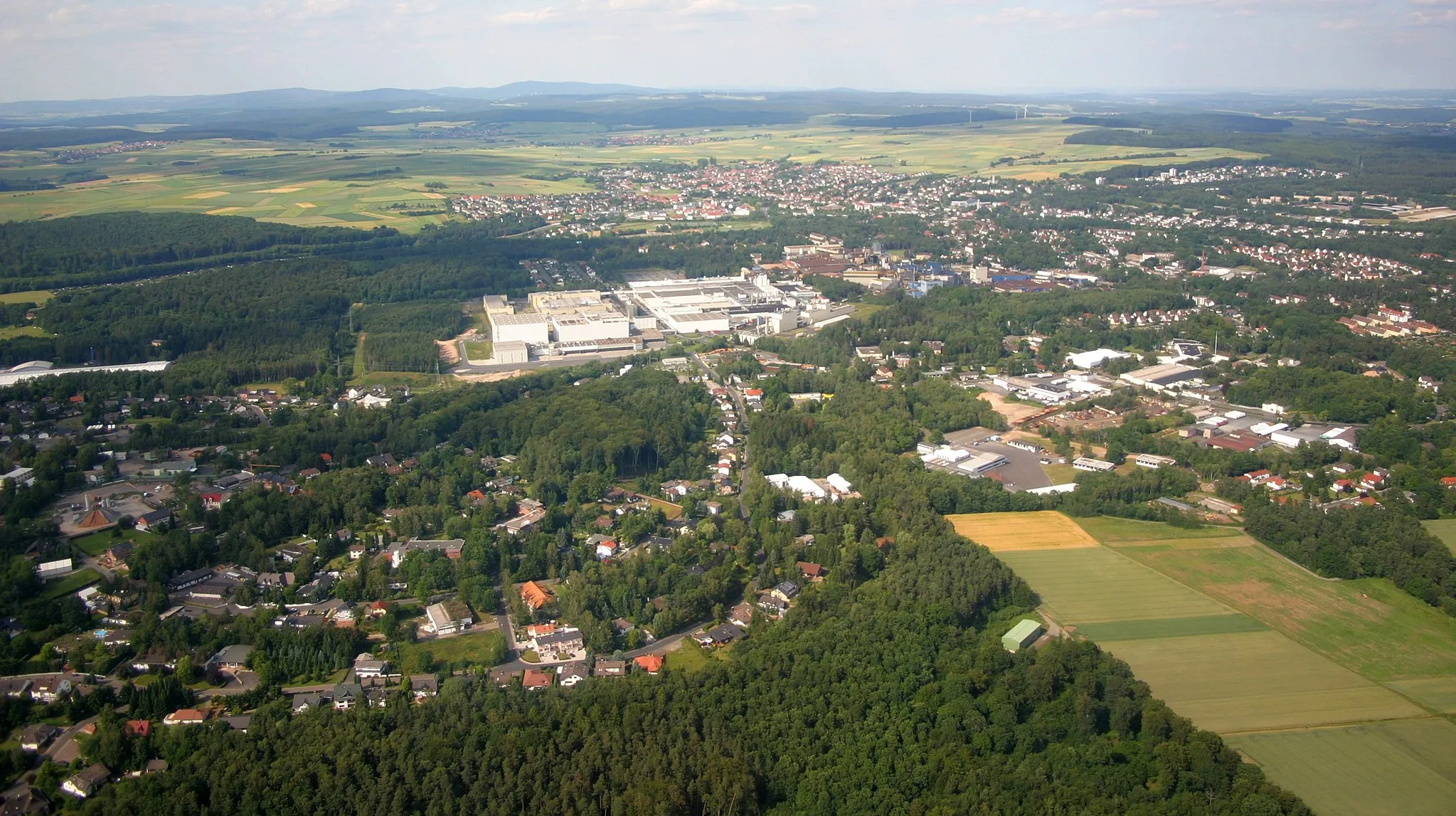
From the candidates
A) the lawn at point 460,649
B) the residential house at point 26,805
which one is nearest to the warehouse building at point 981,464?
the lawn at point 460,649

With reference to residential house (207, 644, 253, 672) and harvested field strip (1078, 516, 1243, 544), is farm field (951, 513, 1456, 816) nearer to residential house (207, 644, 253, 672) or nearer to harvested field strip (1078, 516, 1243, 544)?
harvested field strip (1078, 516, 1243, 544)

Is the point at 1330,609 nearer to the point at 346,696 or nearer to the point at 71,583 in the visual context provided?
the point at 346,696

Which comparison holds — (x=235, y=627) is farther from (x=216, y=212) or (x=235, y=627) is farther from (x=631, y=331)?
(x=216, y=212)

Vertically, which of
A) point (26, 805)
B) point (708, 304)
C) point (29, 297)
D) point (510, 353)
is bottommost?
point (26, 805)

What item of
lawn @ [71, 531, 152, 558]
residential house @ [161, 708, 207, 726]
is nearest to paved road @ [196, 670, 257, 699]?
residential house @ [161, 708, 207, 726]

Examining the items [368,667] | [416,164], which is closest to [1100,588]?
[368,667]

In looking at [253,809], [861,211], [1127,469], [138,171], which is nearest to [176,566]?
[253,809]
